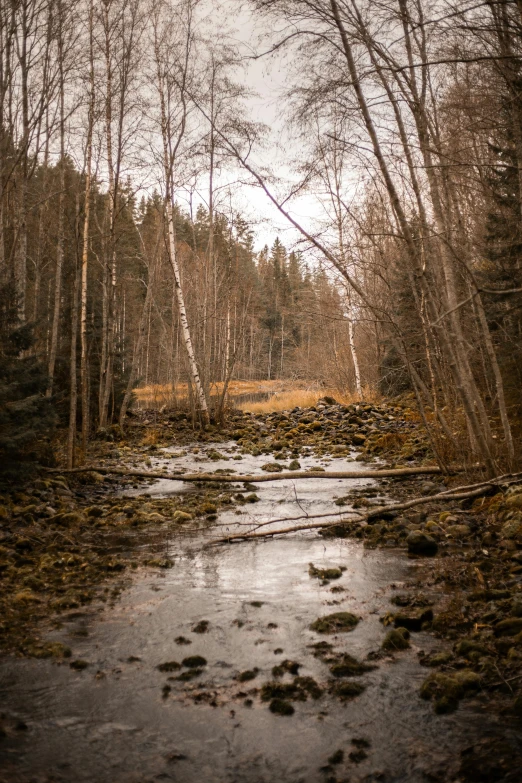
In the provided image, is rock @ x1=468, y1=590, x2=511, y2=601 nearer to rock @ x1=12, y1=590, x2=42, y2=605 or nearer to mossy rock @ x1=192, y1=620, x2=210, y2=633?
mossy rock @ x1=192, y1=620, x2=210, y2=633

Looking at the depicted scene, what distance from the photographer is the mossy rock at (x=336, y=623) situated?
3629mm

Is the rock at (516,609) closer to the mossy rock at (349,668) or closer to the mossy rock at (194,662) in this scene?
the mossy rock at (349,668)

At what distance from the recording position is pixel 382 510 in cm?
615

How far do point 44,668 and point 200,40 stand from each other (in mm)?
16586

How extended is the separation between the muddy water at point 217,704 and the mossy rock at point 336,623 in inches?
3.1

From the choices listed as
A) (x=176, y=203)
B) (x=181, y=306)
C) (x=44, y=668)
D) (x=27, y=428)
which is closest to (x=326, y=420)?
(x=181, y=306)

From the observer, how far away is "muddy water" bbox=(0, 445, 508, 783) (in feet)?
7.71

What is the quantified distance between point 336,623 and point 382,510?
102 inches

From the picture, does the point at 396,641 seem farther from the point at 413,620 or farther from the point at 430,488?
the point at 430,488

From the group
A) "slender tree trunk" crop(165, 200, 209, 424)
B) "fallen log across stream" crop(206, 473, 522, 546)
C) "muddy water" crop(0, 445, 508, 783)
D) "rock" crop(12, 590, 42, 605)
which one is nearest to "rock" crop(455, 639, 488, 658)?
"muddy water" crop(0, 445, 508, 783)

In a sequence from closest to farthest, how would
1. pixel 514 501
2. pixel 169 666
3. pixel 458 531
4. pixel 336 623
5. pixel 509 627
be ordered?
pixel 169 666, pixel 509 627, pixel 336 623, pixel 458 531, pixel 514 501

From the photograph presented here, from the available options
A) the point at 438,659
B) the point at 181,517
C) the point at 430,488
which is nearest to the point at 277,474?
the point at 181,517

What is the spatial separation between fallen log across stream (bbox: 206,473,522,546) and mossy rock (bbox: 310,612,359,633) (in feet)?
6.44

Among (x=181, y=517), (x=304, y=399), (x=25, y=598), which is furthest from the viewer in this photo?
(x=304, y=399)
